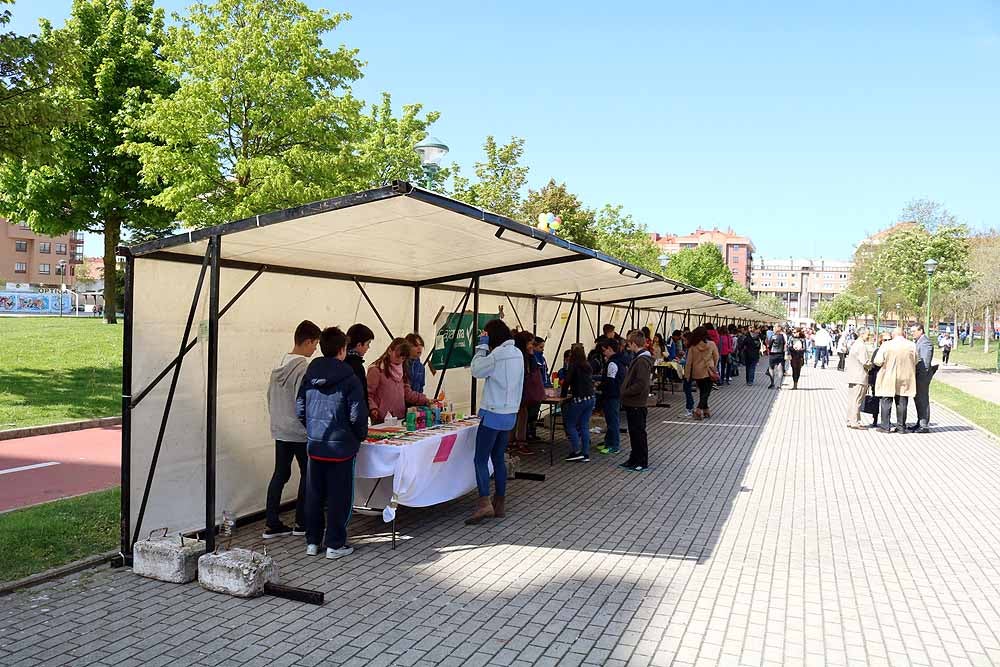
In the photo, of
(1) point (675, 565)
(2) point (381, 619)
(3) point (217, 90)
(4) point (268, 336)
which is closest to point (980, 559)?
(1) point (675, 565)

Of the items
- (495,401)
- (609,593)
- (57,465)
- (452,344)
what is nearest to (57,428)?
(57,465)

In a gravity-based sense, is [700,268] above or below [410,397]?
above

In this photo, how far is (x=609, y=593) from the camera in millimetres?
4980

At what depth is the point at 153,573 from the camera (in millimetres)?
5117

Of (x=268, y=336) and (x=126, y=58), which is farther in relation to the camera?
(x=126, y=58)

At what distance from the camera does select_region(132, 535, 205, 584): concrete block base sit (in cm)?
504

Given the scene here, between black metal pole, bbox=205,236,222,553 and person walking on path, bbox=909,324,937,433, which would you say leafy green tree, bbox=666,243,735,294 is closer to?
person walking on path, bbox=909,324,937,433

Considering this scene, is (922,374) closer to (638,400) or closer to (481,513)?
(638,400)

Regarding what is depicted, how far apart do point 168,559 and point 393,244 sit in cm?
298

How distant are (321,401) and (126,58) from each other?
22308mm

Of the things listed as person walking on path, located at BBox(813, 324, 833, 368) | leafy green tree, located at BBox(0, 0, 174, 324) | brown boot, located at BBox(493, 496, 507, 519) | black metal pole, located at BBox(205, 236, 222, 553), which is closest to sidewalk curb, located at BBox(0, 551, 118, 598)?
black metal pole, located at BBox(205, 236, 222, 553)

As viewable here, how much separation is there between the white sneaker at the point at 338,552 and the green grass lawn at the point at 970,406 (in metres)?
12.1

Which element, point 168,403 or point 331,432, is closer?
point 331,432

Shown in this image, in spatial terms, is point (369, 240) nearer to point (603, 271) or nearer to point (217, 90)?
point (603, 271)
